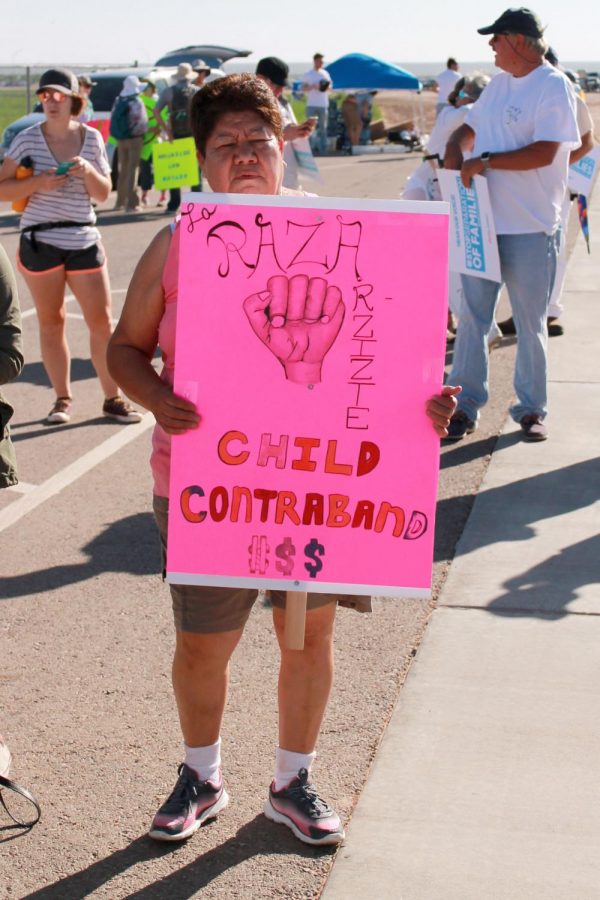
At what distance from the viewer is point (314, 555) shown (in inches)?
117

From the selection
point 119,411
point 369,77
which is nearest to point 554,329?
point 119,411

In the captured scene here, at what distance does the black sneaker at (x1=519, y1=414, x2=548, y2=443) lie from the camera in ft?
22.1

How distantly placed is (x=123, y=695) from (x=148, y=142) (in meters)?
14.7

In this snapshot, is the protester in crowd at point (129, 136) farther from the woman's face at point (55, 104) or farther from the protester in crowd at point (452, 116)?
the woman's face at point (55, 104)

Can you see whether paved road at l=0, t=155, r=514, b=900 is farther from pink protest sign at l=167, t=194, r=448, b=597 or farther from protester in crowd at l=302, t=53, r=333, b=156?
protester in crowd at l=302, t=53, r=333, b=156

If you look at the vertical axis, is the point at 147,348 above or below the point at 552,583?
above

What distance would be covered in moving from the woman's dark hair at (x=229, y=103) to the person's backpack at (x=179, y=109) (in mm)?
12822

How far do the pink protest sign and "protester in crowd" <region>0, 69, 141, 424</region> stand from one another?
13.5 feet

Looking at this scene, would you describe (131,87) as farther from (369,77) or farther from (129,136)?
(369,77)

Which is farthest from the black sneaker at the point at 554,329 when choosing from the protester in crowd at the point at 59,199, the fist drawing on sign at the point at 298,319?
the fist drawing on sign at the point at 298,319

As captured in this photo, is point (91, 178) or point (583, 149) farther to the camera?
point (583, 149)

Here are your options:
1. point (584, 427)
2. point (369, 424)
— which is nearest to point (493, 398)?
point (584, 427)

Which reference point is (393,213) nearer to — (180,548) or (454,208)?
(180,548)

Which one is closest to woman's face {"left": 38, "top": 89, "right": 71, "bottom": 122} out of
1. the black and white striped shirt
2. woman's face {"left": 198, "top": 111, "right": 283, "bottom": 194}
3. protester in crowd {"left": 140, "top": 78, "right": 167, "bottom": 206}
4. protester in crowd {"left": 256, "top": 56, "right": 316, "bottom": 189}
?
the black and white striped shirt
